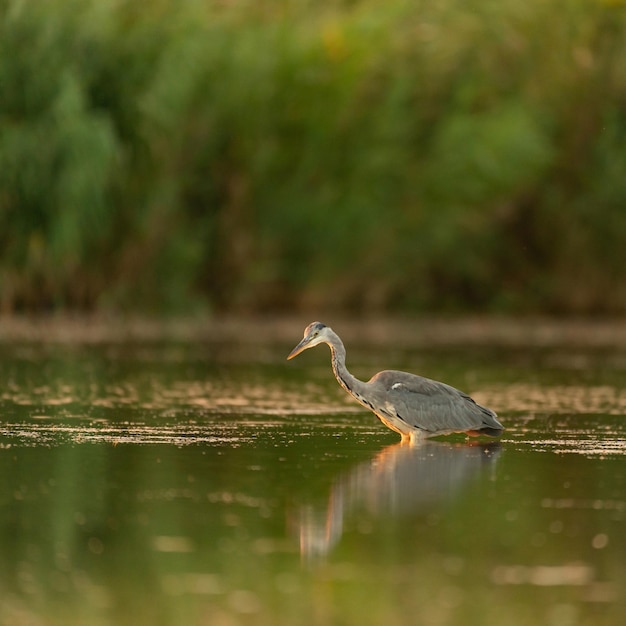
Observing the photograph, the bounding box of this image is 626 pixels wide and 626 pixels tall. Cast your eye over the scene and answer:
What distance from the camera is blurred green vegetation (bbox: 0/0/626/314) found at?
22.9m

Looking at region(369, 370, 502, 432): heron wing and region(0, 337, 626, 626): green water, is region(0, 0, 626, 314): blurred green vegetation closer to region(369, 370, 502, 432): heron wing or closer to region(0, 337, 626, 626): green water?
region(0, 337, 626, 626): green water

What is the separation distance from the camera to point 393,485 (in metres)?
9.09

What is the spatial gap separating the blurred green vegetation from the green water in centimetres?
877

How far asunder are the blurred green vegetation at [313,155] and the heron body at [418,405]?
12.2 meters

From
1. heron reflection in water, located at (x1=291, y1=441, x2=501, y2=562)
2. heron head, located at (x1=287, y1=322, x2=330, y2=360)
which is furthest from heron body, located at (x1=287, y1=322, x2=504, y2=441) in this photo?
heron head, located at (x1=287, y1=322, x2=330, y2=360)

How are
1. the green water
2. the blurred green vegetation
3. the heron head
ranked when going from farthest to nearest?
the blurred green vegetation < the heron head < the green water

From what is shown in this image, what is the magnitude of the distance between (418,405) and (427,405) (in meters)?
0.08

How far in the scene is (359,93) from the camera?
28.1 meters

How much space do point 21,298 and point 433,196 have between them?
7.87m

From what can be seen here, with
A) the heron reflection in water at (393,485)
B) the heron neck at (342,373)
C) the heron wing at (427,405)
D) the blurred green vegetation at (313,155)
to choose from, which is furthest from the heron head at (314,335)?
the blurred green vegetation at (313,155)

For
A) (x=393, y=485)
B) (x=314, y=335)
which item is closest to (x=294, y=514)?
(x=393, y=485)

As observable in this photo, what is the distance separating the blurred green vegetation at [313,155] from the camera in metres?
22.9

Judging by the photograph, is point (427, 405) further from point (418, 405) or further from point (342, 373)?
point (342, 373)

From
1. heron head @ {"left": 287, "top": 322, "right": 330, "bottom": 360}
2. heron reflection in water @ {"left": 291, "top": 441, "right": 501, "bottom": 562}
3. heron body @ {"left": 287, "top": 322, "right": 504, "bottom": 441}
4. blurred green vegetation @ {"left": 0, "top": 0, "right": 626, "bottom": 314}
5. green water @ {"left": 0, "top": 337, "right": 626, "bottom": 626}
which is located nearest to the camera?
green water @ {"left": 0, "top": 337, "right": 626, "bottom": 626}
